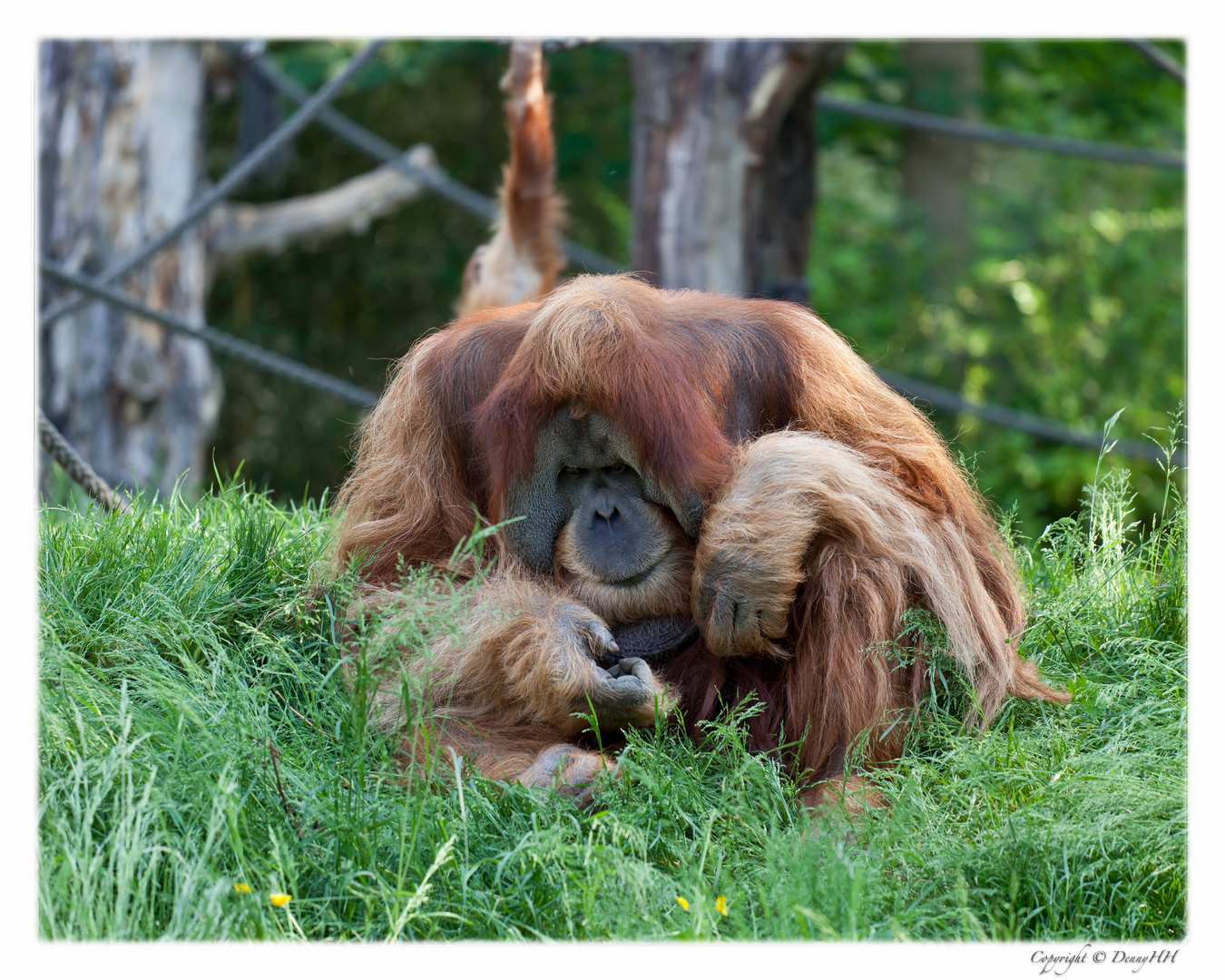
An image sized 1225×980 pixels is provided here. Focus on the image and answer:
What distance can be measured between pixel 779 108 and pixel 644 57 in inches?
25.3

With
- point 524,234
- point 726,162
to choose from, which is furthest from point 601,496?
point 726,162

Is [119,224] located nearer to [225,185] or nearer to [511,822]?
[225,185]

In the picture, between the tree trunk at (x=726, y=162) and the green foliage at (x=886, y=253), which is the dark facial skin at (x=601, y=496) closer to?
the tree trunk at (x=726, y=162)

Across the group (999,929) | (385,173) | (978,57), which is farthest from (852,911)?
(978,57)

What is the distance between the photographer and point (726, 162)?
514 centimetres

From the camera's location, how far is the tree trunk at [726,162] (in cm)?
502

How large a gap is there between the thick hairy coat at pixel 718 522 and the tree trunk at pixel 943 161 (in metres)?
6.70

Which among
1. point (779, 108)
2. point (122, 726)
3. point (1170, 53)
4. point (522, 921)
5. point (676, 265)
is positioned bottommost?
point (522, 921)

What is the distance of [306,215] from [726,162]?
3.36m

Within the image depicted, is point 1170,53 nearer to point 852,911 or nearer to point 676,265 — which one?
point 676,265

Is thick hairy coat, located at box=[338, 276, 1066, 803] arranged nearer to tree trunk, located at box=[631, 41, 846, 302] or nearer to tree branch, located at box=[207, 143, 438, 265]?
tree trunk, located at box=[631, 41, 846, 302]

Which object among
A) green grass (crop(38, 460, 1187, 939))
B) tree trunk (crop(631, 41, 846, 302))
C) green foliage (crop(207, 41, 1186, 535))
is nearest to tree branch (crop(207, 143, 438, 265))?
green foliage (crop(207, 41, 1186, 535))

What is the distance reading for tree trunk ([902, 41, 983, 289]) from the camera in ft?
28.7

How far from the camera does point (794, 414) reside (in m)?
2.65
